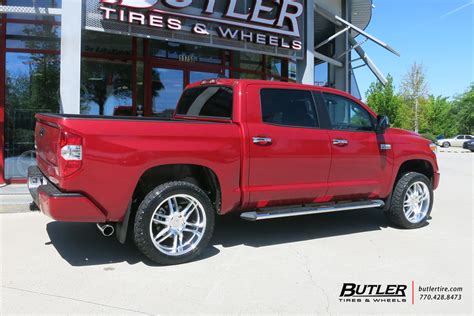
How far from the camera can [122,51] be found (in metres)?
10.6

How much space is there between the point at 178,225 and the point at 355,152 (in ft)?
8.48

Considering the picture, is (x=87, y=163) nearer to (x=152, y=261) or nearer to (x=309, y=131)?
(x=152, y=261)

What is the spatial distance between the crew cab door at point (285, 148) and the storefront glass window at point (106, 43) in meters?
6.18

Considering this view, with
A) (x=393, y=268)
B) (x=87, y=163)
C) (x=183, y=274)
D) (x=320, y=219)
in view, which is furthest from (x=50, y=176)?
(x=320, y=219)

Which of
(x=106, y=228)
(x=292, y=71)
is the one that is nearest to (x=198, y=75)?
(x=292, y=71)

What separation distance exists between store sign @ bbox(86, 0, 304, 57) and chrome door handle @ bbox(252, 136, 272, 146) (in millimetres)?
5326

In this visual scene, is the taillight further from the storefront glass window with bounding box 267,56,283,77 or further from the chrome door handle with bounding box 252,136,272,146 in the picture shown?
the storefront glass window with bounding box 267,56,283,77

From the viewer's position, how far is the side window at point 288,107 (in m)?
5.31

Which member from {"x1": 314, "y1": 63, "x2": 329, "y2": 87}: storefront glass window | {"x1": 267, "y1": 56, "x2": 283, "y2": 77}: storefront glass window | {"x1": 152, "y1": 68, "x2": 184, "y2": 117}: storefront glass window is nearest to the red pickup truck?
{"x1": 152, "y1": 68, "x2": 184, "y2": 117}: storefront glass window

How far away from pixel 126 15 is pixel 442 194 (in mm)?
7713

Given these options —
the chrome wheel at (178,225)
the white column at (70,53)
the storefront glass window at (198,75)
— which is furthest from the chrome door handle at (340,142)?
the storefront glass window at (198,75)

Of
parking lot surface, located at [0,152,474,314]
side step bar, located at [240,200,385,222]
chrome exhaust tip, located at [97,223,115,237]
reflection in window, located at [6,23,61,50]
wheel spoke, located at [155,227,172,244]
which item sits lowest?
parking lot surface, located at [0,152,474,314]

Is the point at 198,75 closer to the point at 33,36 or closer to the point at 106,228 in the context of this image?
the point at 33,36

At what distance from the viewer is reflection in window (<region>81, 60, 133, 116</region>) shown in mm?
10188
